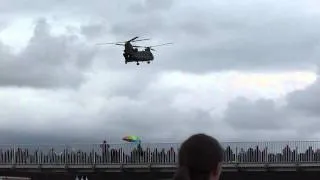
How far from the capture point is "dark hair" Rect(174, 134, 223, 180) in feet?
12.9

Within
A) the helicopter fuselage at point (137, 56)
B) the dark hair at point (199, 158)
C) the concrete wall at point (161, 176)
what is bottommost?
the concrete wall at point (161, 176)

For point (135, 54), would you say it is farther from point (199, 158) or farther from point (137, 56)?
point (199, 158)

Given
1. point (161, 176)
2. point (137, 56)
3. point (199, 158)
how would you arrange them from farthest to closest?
point (137, 56), point (161, 176), point (199, 158)

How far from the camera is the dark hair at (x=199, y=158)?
3.94 m

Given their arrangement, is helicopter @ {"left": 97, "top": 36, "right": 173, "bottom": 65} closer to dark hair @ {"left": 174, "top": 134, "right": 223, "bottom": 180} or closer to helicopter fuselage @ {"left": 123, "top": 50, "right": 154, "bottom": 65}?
helicopter fuselage @ {"left": 123, "top": 50, "right": 154, "bottom": 65}

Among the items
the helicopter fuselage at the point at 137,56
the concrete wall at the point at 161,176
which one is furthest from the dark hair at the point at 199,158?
the helicopter fuselage at the point at 137,56

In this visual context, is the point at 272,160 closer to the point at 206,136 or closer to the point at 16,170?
the point at 16,170

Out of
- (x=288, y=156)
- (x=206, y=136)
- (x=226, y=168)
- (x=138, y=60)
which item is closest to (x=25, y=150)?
(x=138, y=60)

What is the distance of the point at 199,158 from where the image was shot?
3.97m

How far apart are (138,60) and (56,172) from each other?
13.6 m

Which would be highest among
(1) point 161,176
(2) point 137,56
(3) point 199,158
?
(2) point 137,56

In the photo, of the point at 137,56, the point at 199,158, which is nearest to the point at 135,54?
the point at 137,56

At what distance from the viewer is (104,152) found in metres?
68.6

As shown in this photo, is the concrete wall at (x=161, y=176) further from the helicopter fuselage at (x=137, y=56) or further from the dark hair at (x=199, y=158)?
the dark hair at (x=199, y=158)
